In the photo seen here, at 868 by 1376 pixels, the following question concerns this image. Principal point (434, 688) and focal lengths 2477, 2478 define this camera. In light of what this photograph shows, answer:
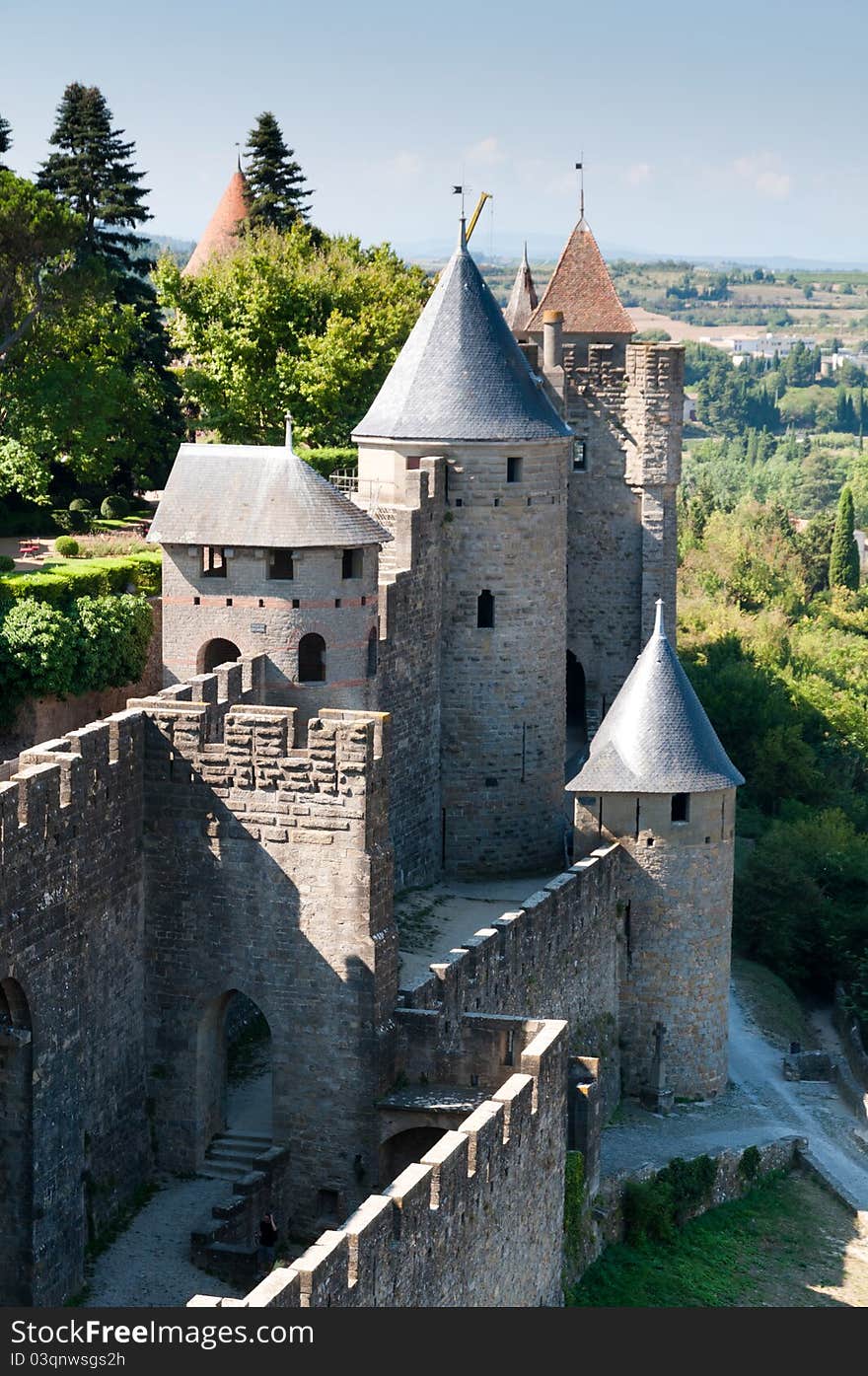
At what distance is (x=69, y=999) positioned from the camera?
25.1m

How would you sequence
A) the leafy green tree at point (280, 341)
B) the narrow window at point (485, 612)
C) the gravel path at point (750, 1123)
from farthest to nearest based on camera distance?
the leafy green tree at point (280, 341)
the narrow window at point (485, 612)
the gravel path at point (750, 1123)


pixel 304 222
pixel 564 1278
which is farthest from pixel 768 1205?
pixel 304 222

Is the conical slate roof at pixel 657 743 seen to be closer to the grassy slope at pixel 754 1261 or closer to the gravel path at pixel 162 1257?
the grassy slope at pixel 754 1261

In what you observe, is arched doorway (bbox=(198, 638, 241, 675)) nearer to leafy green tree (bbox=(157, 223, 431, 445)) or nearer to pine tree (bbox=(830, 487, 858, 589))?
leafy green tree (bbox=(157, 223, 431, 445))

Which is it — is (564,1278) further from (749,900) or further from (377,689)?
(749,900)

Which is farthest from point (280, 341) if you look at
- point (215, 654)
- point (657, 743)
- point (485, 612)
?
point (215, 654)

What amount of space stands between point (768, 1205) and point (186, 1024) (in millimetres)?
11406

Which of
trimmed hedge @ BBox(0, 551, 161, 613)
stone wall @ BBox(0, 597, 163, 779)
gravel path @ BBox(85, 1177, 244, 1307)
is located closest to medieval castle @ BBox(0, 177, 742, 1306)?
gravel path @ BBox(85, 1177, 244, 1307)

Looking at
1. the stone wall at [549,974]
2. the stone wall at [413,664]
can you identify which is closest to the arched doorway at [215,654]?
the stone wall at [413,664]

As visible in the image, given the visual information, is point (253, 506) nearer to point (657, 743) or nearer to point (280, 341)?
point (657, 743)

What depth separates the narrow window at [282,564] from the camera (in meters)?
34.2

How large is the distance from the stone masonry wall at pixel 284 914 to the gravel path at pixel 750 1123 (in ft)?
24.2

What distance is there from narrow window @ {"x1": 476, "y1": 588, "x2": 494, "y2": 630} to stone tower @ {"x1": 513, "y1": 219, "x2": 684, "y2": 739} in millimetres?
5499

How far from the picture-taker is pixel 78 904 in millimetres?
25297
